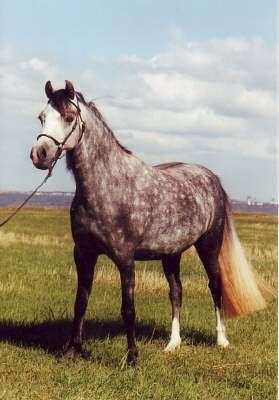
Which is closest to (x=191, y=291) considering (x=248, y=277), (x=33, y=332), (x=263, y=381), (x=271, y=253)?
(x=248, y=277)

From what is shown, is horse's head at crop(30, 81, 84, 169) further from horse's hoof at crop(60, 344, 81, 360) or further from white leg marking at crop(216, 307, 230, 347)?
white leg marking at crop(216, 307, 230, 347)

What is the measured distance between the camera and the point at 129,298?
6.09 metres

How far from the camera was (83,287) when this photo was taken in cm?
654

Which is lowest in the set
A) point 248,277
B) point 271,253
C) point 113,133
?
point 271,253

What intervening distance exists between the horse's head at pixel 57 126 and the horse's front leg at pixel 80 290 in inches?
55.3

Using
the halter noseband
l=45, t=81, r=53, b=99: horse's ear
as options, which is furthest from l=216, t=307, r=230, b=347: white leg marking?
l=45, t=81, r=53, b=99: horse's ear

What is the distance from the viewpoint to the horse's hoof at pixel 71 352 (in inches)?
250

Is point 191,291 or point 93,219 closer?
point 93,219

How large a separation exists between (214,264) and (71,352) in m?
2.51

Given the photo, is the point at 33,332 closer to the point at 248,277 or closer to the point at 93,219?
the point at 93,219

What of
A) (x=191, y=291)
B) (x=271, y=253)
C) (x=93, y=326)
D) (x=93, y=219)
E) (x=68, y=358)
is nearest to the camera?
(x=93, y=219)

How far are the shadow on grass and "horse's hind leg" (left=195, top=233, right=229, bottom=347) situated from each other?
33 cm

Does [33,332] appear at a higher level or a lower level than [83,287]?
lower

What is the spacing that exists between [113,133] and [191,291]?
6.10 m
